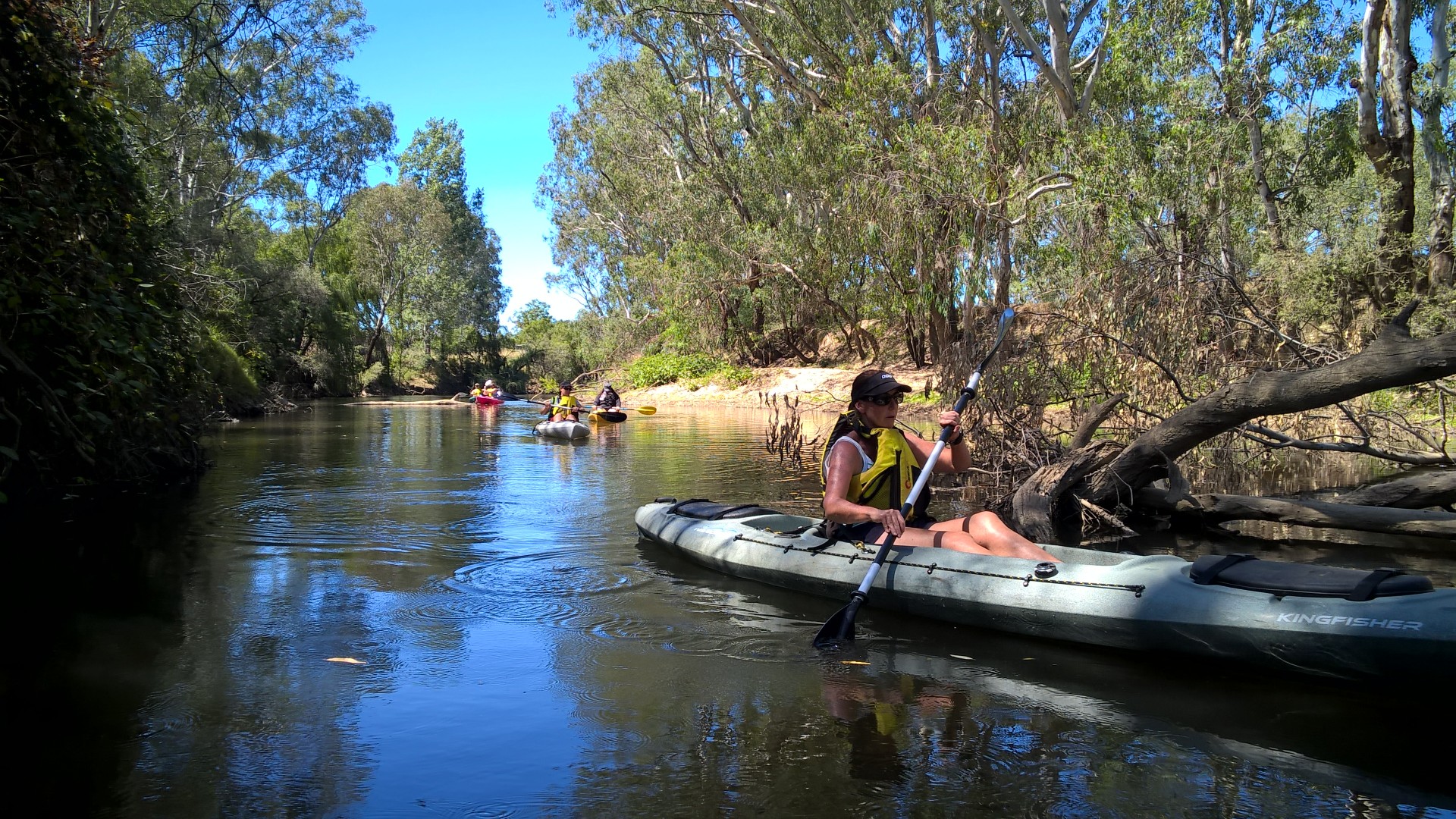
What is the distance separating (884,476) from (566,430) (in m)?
11.4

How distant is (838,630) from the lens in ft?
15.2

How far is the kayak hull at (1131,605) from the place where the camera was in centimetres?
356

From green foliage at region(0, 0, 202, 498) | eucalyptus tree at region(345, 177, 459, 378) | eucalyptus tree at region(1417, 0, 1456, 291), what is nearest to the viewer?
green foliage at region(0, 0, 202, 498)

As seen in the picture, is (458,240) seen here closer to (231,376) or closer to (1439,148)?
(231,376)

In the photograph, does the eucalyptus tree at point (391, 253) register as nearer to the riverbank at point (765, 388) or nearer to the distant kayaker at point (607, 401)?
the riverbank at point (765, 388)

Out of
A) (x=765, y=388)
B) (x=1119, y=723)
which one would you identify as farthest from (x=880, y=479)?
(x=765, y=388)

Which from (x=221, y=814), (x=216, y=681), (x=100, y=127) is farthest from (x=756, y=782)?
(x=100, y=127)

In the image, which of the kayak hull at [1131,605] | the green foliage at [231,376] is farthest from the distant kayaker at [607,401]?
the kayak hull at [1131,605]

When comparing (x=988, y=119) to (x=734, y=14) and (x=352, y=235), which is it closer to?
(x=734, y=14)

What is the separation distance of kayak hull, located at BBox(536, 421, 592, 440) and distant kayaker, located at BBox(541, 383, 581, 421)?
1.63 feet

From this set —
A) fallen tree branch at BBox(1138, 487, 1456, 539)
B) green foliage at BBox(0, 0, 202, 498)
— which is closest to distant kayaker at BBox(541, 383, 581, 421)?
green foliage at BBox(0, 0, 202, 498)

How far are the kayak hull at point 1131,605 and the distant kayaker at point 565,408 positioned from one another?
11.6 m

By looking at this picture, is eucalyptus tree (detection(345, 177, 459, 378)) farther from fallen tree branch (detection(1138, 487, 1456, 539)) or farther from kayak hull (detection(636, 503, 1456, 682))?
kayak hull (detection(636, 503, 1456, 682))

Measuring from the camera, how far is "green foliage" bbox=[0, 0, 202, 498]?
4988 mm
